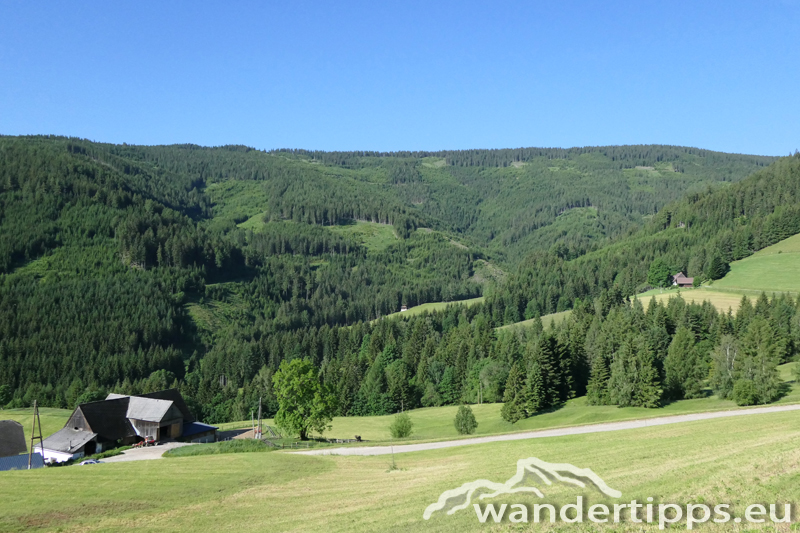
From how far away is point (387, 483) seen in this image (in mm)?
31859

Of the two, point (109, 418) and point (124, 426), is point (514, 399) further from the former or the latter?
point (109, 418)

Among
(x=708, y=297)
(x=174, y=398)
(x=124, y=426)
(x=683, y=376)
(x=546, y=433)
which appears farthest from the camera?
(x=708, y=297)

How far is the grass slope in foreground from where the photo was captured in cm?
2153

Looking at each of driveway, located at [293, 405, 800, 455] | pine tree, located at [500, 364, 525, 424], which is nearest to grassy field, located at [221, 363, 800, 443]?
pine tree, located at [500, 364, 525, 424]

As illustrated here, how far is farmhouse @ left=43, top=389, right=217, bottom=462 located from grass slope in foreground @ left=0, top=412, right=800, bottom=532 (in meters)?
35.4

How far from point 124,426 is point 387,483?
197ft

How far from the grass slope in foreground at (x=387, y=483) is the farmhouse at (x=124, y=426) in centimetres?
3535

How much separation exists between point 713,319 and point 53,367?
15668 centimetres

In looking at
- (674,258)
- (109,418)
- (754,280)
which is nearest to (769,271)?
(754,280)

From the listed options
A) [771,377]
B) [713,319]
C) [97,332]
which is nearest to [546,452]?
[771,377]

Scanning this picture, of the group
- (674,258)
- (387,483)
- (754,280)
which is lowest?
(387,483)

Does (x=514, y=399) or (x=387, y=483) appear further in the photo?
(x=514, y=399)

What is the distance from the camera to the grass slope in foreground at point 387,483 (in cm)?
2153

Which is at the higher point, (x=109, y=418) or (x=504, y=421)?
(x=109, y=418)
